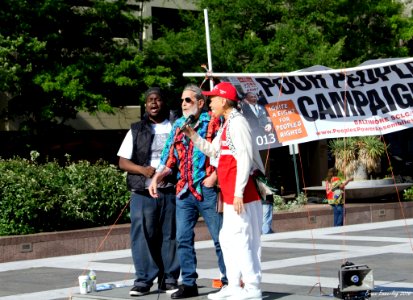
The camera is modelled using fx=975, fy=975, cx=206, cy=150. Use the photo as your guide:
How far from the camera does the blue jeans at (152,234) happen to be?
927 centimetres

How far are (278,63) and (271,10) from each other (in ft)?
6.45

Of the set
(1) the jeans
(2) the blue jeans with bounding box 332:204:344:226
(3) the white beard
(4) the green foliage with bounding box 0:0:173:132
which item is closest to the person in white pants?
(3) the white beard

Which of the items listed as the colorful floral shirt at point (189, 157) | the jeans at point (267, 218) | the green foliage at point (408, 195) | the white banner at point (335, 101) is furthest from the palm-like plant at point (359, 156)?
the colorful floral shirt at point (189, 157)

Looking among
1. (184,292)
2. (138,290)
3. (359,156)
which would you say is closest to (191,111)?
(184,292)

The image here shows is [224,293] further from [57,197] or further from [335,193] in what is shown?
[335,193]

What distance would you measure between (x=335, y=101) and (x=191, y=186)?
2189mm

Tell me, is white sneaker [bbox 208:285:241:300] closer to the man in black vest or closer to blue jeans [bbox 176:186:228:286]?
blue jeans [bbox 176:186:228:286]

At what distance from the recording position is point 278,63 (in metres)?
30.2

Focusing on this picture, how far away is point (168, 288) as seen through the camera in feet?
30.5

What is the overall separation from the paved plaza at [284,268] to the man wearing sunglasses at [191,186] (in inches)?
14.9

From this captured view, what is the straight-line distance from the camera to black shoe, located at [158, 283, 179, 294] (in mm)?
9202

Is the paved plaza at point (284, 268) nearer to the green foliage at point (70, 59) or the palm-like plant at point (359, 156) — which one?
the palm-like plant at point (359, 156)

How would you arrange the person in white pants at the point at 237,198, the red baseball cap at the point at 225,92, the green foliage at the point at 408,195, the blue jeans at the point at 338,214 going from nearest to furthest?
the person in white pants at the point at 237,198 < the red baseball cap at the point at 225,92 < the blue jeans at the point at 338,214 < the green foliage at the point at 408,195

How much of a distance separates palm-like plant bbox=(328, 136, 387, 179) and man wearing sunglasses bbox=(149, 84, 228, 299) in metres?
18.8
